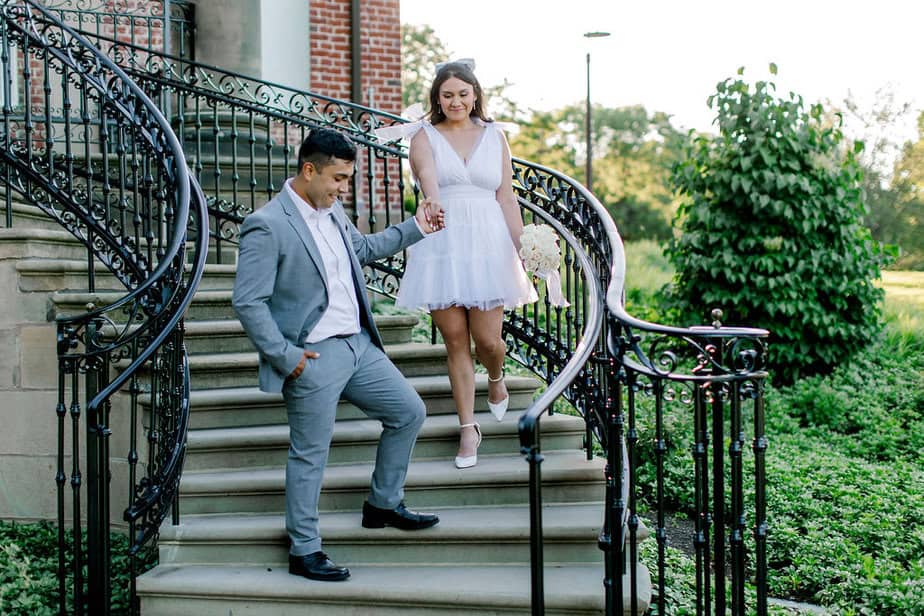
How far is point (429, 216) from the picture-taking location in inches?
162

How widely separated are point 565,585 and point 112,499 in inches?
106

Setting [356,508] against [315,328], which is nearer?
[315,328]

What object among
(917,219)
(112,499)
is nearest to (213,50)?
(112,499)

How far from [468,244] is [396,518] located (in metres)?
1.30

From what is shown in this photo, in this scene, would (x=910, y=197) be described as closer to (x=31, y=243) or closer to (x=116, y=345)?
(x=31, y=243)

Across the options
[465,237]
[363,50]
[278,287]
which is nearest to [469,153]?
[465,237]

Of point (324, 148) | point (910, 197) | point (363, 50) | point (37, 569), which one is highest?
point (363, 50)

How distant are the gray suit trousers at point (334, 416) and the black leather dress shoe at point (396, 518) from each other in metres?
0.04

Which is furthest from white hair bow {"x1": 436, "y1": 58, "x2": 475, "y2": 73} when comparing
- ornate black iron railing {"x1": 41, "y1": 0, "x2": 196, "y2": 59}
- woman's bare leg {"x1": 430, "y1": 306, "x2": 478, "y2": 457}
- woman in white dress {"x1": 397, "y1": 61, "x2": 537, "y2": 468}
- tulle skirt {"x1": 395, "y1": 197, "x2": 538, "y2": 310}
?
ornate black iron railing {"x1": 41, "y1": 0, "x2": 196, "y2": 59}

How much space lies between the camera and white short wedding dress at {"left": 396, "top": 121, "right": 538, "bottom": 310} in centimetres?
452

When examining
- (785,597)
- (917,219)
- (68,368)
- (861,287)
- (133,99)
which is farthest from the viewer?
(917,219)

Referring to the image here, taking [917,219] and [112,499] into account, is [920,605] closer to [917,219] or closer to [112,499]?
[112,499]

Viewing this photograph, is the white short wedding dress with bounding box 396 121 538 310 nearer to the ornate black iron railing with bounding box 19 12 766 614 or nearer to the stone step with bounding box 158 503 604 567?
the ornate black iron railing with bounding box 19 12 766 614

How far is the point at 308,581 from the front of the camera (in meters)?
3.99
